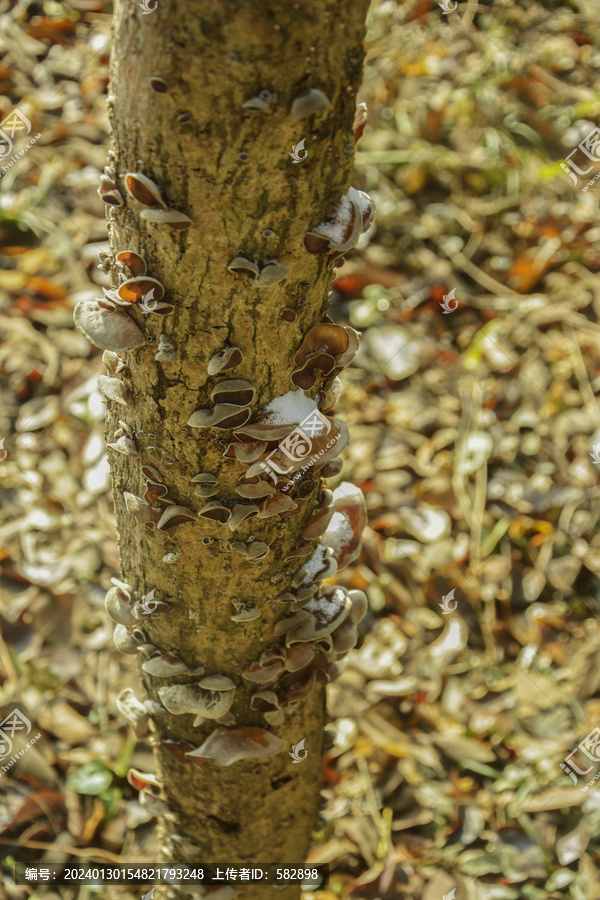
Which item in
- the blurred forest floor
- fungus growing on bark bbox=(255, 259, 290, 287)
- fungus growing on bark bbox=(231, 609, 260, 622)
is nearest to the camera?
fungus growing on bark bbox=(255, 259, 290, 287)

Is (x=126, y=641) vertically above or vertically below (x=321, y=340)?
below

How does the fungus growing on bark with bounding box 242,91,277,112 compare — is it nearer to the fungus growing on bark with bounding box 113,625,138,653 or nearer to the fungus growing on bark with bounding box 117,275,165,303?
the fungus growing on bark with bounding box 117,275,165,303

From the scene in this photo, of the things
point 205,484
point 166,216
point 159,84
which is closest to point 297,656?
point 205,484

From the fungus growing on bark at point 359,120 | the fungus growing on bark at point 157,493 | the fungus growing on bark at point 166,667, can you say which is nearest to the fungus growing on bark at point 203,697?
the fungus growing on bark at point 166,667

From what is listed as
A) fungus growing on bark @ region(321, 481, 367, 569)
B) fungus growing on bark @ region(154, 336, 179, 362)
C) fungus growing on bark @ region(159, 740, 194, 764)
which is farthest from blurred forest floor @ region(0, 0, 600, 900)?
fungus growing on bark @ region(154, 336, 179, 362)

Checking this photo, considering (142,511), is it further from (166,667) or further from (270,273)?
(270,273)
